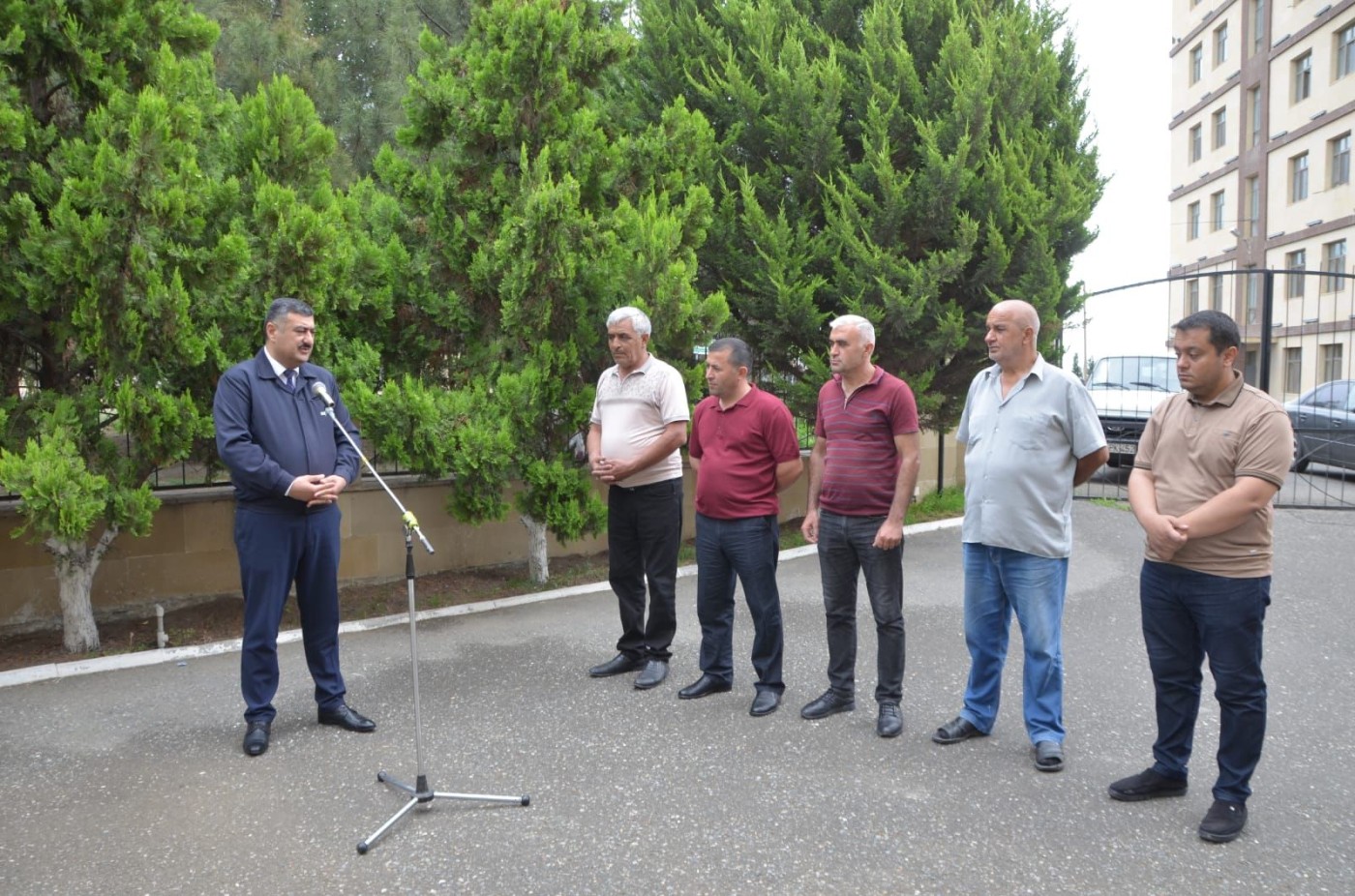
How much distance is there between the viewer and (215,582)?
6.59m

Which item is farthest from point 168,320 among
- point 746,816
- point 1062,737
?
point 1062,737

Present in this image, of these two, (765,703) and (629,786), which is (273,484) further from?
(765,703)

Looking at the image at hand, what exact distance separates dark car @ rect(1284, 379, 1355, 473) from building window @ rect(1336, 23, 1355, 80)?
19743 mm

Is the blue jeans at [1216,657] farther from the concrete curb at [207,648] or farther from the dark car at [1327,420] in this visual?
the dark car at [1327,420]

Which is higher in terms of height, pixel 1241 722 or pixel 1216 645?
pixel 1216 645

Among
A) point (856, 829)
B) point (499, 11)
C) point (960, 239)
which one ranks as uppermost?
point (499, 11)

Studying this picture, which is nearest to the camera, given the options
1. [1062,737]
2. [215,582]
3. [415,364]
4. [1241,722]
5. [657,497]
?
[1241,722]

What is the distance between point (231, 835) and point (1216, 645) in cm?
348

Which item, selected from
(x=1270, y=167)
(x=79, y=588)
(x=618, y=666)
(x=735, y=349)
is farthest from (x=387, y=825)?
(x=1270, y=167)

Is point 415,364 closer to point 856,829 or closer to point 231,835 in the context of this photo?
point 231,835

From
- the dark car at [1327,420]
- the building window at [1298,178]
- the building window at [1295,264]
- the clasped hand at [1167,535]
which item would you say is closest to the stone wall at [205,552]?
the clasped hand at [1167,535]

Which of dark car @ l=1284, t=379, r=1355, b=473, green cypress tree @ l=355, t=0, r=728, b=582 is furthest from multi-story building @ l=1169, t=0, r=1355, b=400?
green cypress tree @ l=355, t=0, r=728, b=582

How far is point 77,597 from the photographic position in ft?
18.5

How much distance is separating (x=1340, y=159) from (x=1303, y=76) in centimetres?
388
